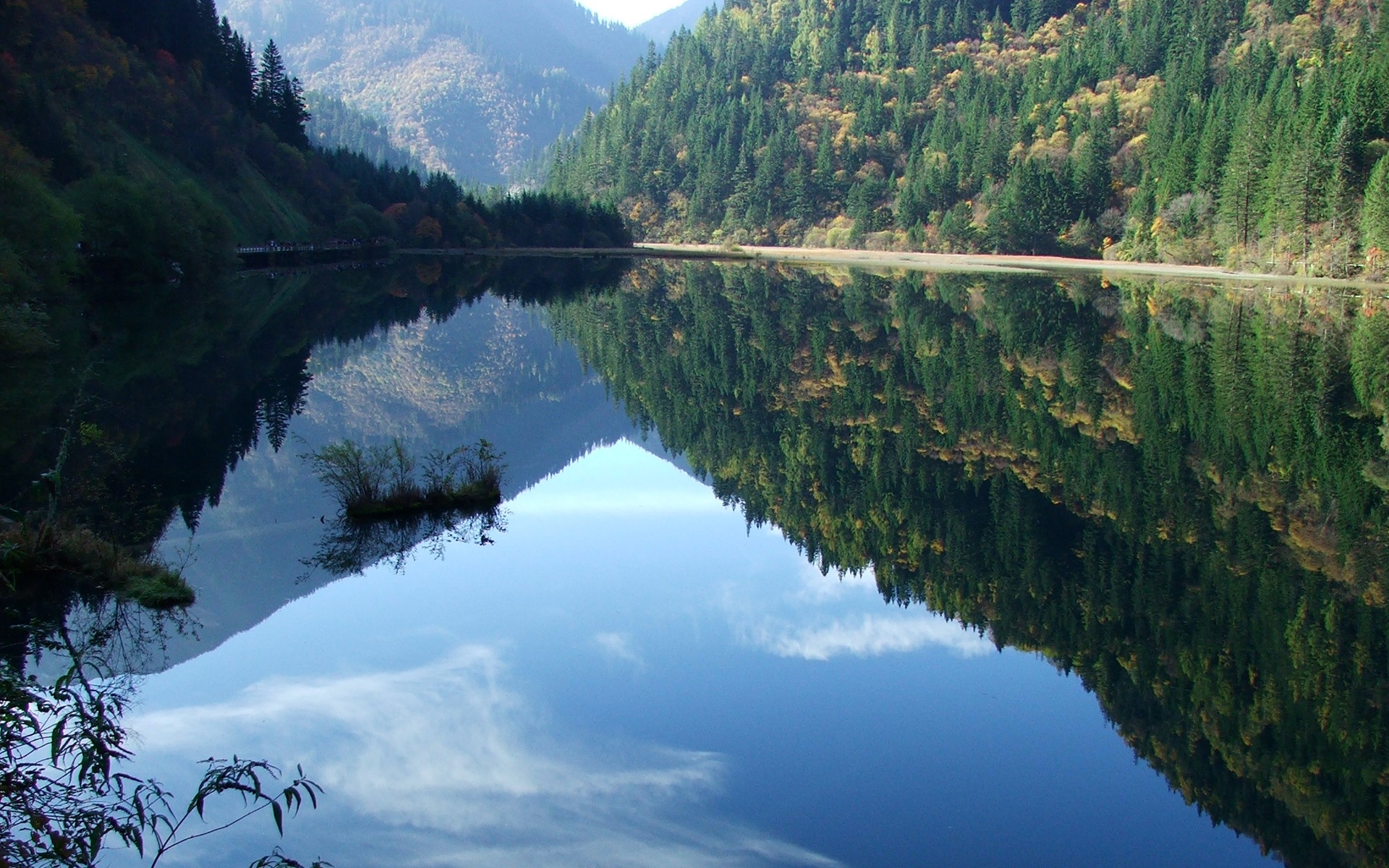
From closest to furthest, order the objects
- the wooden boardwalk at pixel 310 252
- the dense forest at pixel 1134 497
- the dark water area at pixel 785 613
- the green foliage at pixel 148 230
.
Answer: the dark water area at pixel 785 613 < the dense forest at pixel 1134 497 < the green foliage at pixel 148 230 < the wooden boardwalk at pixel 310 252

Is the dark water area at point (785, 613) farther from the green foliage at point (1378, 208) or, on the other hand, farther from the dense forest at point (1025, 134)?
the dense forest at point (1025, 134)

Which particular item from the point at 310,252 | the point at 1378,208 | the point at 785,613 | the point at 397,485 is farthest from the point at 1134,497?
the point at 310,252

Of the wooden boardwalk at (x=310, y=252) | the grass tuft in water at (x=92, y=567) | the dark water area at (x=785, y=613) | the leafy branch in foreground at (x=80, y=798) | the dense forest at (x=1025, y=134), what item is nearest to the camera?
the leafy branch in foreground at (x=80, y=798)

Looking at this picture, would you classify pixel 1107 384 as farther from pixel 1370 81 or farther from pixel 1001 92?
pixel 1001 92

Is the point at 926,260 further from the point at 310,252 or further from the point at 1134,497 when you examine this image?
the point at 1134,497

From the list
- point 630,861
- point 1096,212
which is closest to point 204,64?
point 1096,212

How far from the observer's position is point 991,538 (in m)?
16.4

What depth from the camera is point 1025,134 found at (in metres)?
121

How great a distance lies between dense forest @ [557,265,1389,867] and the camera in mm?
10430

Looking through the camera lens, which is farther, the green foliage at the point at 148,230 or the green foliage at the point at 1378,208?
the green foliage at the point at 1378,208

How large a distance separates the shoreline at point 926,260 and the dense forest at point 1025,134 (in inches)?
67.4

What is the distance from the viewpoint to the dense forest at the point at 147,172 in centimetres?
3388

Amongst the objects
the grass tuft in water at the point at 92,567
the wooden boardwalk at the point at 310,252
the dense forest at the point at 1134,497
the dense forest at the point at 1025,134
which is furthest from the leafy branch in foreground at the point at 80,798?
the dense forest at the point at 1025,134

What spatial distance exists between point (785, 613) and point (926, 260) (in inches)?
3794
